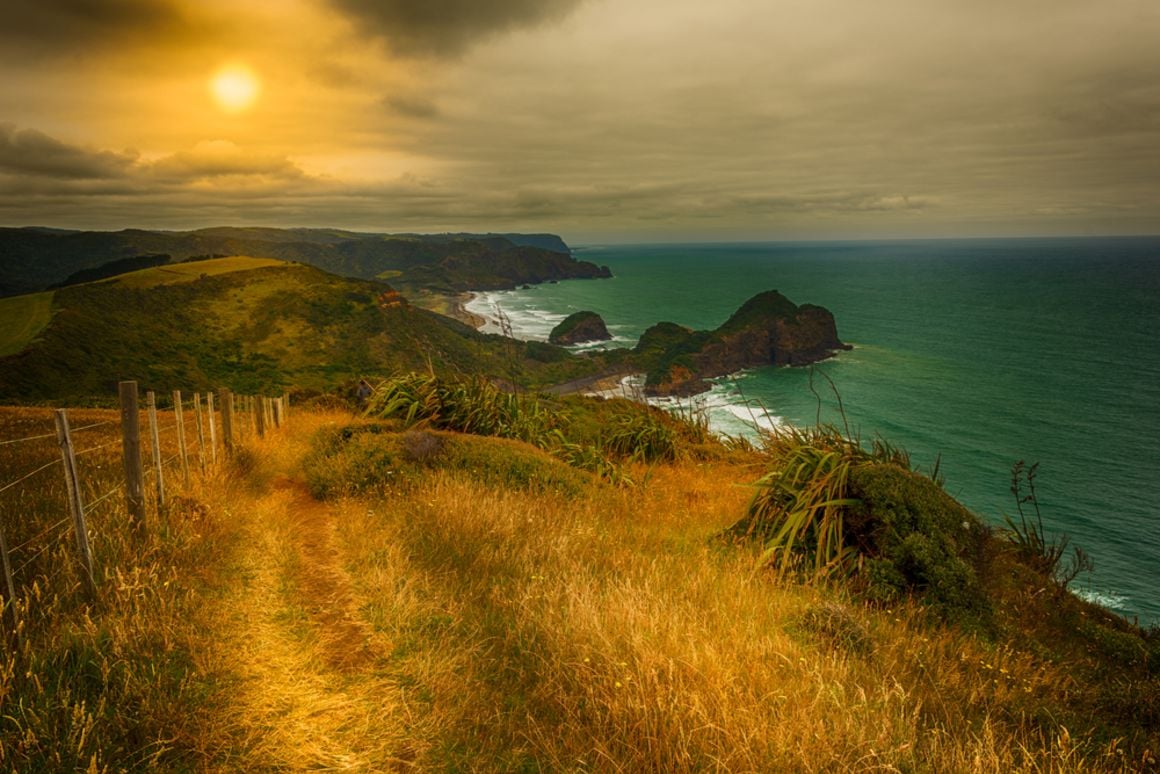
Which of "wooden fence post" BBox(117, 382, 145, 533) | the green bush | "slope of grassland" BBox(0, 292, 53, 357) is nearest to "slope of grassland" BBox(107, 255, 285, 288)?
"slope of grassland" BBox(0, 292, 53, 357)

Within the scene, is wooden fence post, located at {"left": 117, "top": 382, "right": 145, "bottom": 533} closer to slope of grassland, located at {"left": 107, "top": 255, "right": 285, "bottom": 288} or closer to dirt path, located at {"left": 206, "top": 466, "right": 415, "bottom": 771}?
dirt path, located at {"left": 206, "top": 466, "right": 415, "bottom": 771}

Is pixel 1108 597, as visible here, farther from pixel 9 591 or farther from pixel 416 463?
pixel 9 591

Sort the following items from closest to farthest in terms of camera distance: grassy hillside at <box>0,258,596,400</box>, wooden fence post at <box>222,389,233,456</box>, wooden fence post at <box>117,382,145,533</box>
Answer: wooden fence post at <box>117,382,145,533</box>
wooden fence post at <box>222,389,233,456</box>
grassy hillside at <box>0,258,596,400</box>

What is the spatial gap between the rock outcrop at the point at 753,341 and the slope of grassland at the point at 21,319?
96133 mm

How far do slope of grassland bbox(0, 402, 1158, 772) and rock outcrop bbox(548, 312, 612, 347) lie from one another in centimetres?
14569

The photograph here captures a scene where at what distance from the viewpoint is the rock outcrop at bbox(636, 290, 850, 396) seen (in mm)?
113250

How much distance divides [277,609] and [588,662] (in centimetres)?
309

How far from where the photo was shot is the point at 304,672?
4277 mm

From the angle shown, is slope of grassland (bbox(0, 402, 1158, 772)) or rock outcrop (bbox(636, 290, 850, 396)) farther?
rock outcrop (bbox(636, 290, 850, 396))

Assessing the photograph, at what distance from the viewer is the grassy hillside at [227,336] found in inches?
3155

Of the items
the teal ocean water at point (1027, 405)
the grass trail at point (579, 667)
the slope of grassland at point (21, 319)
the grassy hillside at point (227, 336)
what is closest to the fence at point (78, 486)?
the grass trail at point (579, 667)

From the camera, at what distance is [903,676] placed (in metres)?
4.41

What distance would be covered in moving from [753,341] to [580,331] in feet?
168

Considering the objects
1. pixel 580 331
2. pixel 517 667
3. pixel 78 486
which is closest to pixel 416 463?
pixel 78 486
